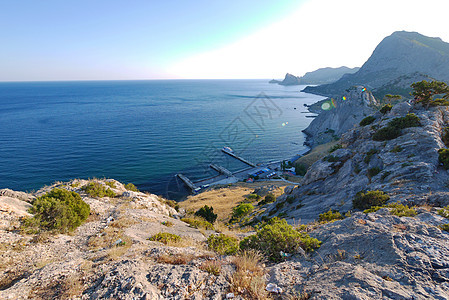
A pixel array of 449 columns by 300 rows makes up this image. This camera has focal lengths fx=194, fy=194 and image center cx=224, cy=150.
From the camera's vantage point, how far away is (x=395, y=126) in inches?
751

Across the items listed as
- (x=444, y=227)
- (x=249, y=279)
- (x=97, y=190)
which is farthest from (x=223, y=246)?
(x=97, y=190)

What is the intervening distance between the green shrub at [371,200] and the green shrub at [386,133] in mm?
9069

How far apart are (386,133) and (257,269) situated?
20542 millimetres

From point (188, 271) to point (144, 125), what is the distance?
8612 cm

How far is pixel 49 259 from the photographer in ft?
26.3

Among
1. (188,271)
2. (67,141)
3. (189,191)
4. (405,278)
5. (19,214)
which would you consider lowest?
(189,191)

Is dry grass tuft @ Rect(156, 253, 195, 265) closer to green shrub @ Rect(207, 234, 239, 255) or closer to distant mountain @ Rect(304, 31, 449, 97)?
green shrub @ Rect(207, 234, 239, 255)

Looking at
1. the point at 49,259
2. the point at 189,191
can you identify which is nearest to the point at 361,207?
the point at 49,259

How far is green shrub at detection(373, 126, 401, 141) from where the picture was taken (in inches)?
733

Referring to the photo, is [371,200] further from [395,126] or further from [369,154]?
[395,126]

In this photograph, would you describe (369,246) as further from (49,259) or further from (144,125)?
(144,125)

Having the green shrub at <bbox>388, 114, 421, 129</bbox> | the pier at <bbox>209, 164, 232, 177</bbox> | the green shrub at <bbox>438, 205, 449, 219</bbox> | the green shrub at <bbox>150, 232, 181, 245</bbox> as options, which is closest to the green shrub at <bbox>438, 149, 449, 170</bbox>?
the green shrub at <bbox>388, 114, 421, 129</bbox>

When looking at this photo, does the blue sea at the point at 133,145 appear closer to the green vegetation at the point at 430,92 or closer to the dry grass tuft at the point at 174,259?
the dry grass tuft at the point at 174,259

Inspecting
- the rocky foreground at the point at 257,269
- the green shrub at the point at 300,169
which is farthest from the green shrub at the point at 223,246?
the green shrub at the point at 300,169
